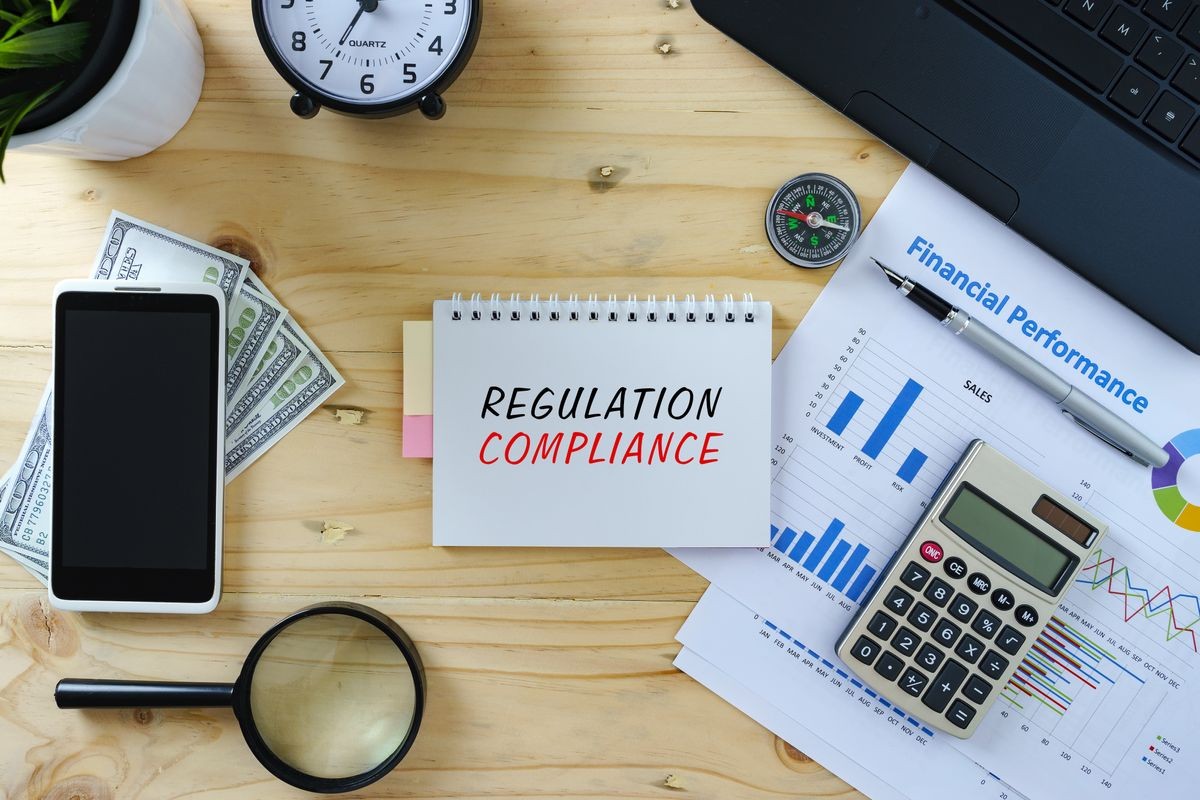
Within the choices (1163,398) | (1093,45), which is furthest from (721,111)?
(1163,398)

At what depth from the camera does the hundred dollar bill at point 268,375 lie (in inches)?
26.6

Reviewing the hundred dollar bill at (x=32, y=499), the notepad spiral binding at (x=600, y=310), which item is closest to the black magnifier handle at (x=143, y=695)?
the hundred dollar bill at (x=32, y=499)

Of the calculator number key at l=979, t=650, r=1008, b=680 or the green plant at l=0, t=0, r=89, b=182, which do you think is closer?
the green plant at l=0, t=0, r=89, b=182

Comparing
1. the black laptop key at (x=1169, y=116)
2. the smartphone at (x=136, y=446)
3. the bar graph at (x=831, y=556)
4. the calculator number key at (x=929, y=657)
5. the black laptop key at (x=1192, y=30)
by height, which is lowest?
the smartphone at (x=136, y=446)

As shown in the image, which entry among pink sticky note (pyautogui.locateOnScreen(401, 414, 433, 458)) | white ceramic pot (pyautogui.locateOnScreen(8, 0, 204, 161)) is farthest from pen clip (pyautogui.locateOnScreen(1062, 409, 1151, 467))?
white ceramic pot (pyautogui.locateOnScreen(8, 0, 204, 161))

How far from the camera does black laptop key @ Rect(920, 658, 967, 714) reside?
2.16ft

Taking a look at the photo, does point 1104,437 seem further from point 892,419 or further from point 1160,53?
point 1160,53

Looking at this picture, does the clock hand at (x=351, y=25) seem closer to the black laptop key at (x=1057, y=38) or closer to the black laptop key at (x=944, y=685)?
the black laptop key at (x=1057, y=38)

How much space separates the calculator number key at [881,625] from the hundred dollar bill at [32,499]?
66 centimetres

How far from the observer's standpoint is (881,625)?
660 millimetres

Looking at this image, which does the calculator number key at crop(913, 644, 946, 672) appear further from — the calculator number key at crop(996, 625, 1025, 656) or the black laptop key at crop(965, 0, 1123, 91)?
the black laptop key at crop(965, 0, 1123, 91)

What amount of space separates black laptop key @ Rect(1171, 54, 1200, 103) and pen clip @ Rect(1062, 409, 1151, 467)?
24 centimetres

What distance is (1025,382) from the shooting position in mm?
672

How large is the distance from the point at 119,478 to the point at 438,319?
0.90ft
